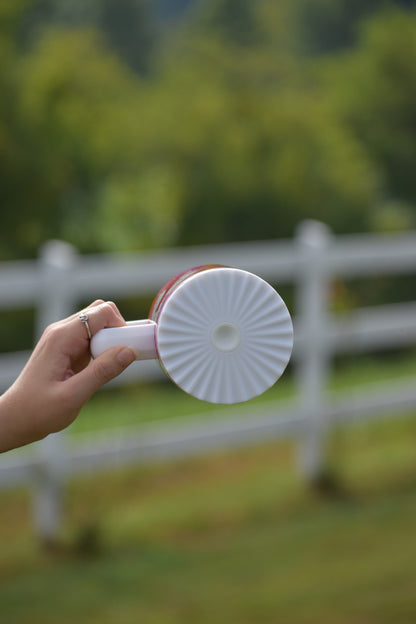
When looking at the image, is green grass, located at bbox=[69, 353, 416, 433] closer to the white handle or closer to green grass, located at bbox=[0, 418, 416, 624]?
green grass, located at bbox=[0, 418, 416, 624]

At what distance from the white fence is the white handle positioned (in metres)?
2.44

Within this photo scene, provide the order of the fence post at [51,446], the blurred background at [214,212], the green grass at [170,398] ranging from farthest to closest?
the green grass at [170,398]
the fence post at [51,446]
the blurred background at [214,212]

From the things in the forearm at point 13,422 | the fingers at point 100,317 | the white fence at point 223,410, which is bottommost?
the forearm at point 13,422

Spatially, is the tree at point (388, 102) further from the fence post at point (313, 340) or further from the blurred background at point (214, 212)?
the fence post at point (313, 340)

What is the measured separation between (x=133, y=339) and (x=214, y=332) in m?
0.08

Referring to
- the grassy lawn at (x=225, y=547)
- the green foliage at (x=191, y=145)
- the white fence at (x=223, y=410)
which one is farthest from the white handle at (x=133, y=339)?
the green foliage at (x=191, y=145)

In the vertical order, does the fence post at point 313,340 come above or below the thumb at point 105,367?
above

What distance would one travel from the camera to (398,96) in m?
10.6

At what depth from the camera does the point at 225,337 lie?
841 millimetres

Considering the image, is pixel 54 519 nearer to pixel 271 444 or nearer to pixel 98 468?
pixel 98 468

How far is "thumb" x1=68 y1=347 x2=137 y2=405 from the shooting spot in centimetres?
84

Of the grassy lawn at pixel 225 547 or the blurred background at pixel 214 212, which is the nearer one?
the grassy lawn at pixel 225 547

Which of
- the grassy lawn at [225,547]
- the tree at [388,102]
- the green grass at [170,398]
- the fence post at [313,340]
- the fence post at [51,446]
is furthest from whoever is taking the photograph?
the tree at [388,102]

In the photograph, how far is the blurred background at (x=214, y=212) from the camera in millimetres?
3150
